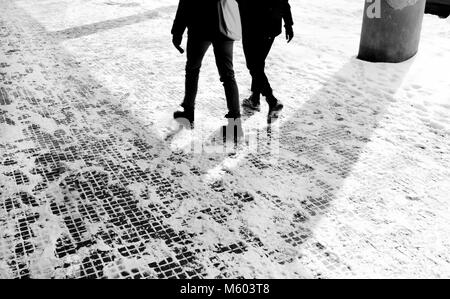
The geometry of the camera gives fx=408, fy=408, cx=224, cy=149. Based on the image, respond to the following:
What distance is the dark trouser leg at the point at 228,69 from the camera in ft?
11.0

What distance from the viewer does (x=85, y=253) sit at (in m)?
2.26

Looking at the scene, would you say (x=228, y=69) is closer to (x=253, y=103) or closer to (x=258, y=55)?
(x=258, y=55)

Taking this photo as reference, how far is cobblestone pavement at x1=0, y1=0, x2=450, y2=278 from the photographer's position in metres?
2.26

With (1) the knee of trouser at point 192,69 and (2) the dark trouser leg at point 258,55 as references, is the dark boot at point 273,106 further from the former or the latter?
(1) the knee of trouser at point 192,69

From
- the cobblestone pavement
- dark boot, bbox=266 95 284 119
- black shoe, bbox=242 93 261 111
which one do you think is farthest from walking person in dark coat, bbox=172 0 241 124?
black shoe, bbox=242 93 261 111

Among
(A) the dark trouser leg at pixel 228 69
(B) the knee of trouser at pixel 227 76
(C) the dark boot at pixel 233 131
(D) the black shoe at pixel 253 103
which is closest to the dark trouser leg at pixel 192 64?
(A) the dark trouser leg at pixel 228 69

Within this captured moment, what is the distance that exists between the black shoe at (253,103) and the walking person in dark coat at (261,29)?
11 cm

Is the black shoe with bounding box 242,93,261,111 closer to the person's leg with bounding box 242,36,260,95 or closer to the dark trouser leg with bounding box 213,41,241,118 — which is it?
the person's leg with bounding box 242,36,260,95

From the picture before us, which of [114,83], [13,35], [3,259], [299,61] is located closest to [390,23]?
[299,61]

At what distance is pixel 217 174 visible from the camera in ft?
10.00

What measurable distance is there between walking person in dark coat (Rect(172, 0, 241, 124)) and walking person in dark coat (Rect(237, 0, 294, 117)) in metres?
0.42

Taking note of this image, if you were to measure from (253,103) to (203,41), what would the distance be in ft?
3.37
